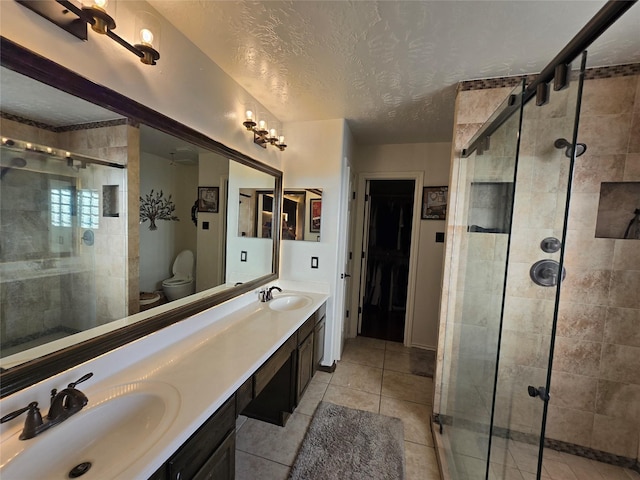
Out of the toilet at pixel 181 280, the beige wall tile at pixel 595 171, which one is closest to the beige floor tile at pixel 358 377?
the toilet at pixel 181 280

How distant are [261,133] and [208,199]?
72 centimetres

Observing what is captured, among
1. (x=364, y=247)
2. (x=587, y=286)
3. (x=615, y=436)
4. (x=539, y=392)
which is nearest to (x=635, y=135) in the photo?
(x=587, y=286)

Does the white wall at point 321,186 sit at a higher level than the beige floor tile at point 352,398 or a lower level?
higher

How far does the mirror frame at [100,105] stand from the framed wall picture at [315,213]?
3.63 ft

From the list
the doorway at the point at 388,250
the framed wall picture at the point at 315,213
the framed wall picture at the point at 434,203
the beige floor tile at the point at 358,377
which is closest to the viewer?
the beige floor tile at the point at 358,377

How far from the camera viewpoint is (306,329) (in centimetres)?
206

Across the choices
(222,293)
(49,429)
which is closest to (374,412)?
(222,293)

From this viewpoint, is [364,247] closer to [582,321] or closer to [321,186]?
[321,186]

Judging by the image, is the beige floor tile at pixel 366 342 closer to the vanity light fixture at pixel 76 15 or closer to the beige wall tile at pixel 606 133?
the beige wall tile at pixel 606 133

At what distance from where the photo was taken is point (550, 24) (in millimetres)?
1255

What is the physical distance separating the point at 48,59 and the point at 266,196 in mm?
1644

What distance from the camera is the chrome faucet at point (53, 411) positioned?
0.76 metres

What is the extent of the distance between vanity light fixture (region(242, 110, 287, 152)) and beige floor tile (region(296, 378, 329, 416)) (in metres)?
2.20

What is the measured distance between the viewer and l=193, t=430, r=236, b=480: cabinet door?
972 mm
